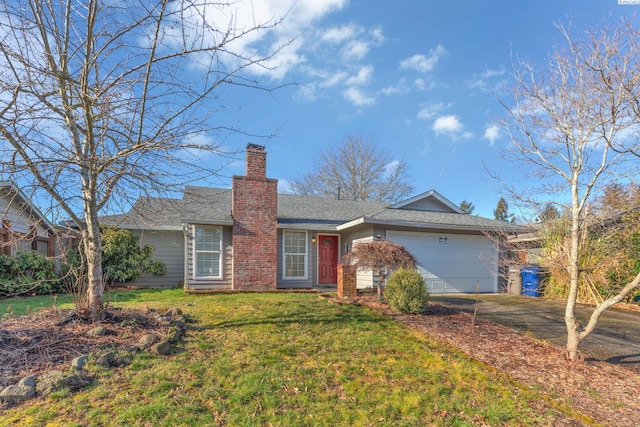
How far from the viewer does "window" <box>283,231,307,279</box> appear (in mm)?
11773

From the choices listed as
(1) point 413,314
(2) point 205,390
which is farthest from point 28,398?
(1) point 413,314

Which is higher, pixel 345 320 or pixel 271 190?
pixel 271 190

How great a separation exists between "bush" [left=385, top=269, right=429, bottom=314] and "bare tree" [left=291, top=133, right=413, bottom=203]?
19024 mm

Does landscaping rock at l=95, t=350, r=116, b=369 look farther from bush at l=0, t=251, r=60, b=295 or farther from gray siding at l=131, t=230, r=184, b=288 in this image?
gray siding at l=131, t=230, r=184, b=288

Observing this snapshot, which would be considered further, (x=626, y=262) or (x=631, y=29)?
(x=626, y=262)

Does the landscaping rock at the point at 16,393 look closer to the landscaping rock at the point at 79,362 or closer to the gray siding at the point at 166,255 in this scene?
the landscaping rock at the point at 79,362

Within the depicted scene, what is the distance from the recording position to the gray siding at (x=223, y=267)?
35.0 feet

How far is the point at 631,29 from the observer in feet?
14.7

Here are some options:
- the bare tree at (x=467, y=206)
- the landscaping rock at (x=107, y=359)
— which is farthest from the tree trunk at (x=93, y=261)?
the bare tree at (x=467, y=206)

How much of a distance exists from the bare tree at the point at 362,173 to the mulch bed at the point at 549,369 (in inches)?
796

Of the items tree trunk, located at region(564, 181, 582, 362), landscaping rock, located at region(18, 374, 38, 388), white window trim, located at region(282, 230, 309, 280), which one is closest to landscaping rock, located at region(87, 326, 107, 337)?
landscaping rock, located at region(18, 374, 38, 388)

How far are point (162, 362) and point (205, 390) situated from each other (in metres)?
0.98

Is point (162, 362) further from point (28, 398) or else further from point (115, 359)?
point (28, 398)

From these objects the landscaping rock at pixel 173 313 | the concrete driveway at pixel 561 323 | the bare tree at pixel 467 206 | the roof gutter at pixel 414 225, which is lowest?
the concrete driveway at pixel 561 323
